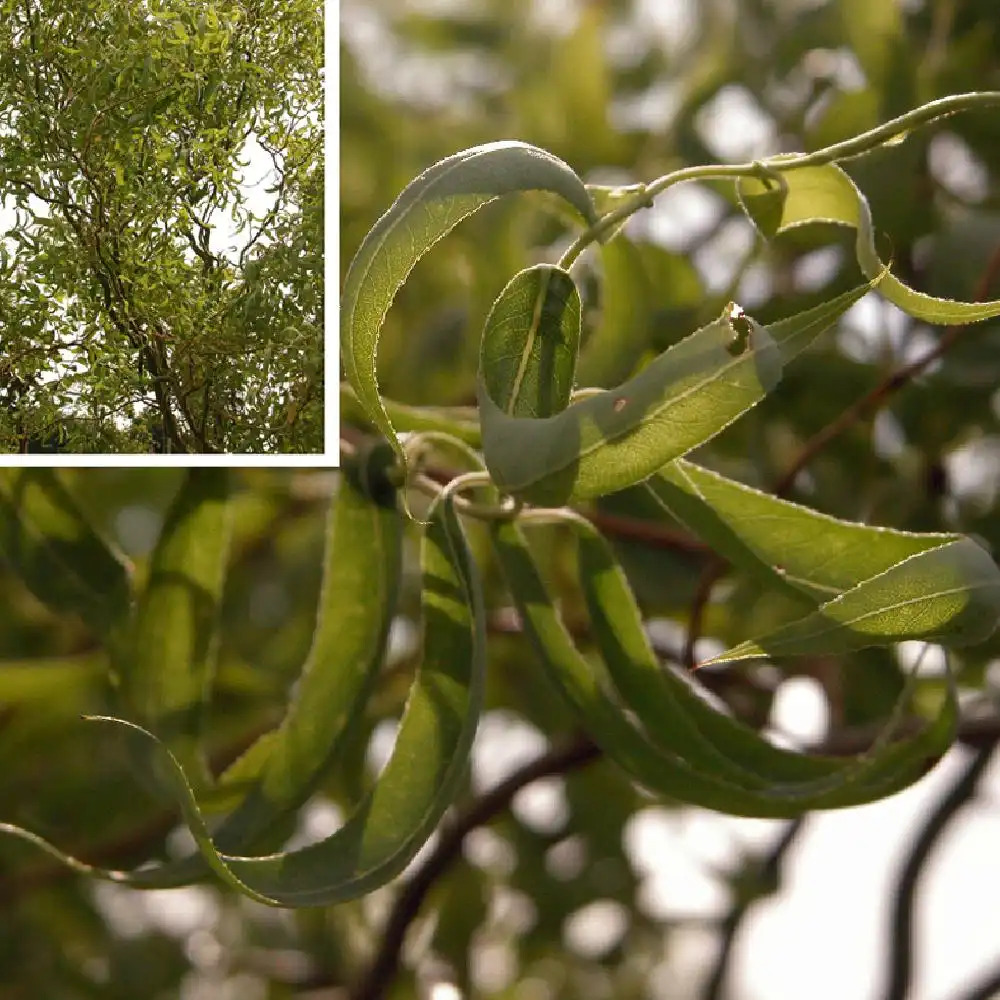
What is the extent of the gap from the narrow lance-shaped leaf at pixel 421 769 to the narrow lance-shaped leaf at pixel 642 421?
83 millimetres

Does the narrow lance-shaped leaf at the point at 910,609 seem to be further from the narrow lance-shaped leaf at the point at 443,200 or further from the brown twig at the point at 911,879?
the brown twig at the point at 911,879

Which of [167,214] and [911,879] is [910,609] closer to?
[167,214]

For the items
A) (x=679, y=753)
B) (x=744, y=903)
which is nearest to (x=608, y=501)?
(x=679, y=753)

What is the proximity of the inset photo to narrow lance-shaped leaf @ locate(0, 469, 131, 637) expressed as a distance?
2cm

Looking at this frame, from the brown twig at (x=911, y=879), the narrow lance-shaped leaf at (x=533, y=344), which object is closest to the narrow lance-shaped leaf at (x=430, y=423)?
the narrow lance-shaped leaf at (x=533, y=344)

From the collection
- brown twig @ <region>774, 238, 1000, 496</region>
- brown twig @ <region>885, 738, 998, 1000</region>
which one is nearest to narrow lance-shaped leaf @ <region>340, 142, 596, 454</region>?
brown twig @ <region>774, 238, 1000, 496</region>

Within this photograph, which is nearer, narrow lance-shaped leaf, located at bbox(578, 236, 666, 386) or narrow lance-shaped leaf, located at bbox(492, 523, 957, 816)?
narrow lance-shaped leaf, located at bbox(492, 523, 957, 816)

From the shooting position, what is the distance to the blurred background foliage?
61 cm

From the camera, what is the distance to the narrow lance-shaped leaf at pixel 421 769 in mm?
350

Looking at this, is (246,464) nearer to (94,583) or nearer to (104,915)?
(94,583)

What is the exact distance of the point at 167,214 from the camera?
17.9 inches

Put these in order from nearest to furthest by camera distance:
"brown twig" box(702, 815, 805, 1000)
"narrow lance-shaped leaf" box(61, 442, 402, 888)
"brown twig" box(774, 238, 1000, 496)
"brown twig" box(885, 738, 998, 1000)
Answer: "narrow lance-shaped leaf" box(61, 442, 402, 888) → "brown twig" box(774, 238, 1000, 496) → "brown twig" box(885, 738, 998, 1000) → "brown twig" box(702, 815, 805, 1000)

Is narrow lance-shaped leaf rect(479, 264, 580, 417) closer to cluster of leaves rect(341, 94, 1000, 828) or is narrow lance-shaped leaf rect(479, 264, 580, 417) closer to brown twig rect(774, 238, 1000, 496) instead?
cluster of leaves rect(341, 94, 1000, 828)

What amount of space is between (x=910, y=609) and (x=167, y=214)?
0.87ft
